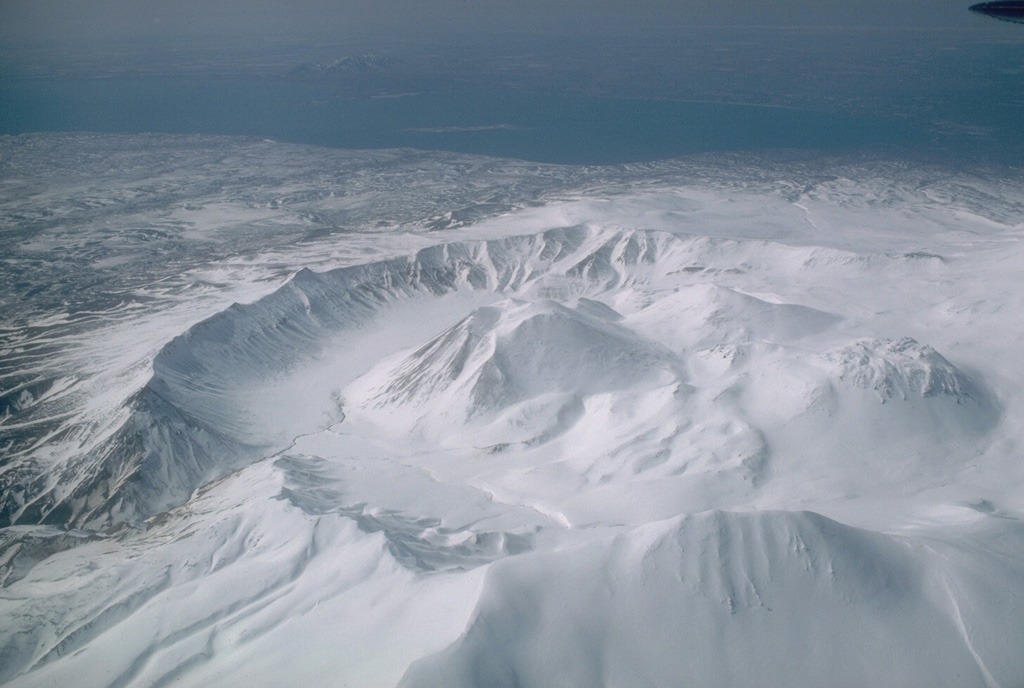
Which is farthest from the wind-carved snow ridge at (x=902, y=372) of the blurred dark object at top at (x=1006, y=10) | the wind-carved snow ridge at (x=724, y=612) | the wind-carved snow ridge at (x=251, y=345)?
the wind-carved snow ridge at (x=251, y=345)

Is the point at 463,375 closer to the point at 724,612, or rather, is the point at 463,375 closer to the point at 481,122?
the point at 724,612

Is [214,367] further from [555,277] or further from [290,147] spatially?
[290,147]

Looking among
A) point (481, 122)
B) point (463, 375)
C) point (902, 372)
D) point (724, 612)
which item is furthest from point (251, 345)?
point (481, 122)

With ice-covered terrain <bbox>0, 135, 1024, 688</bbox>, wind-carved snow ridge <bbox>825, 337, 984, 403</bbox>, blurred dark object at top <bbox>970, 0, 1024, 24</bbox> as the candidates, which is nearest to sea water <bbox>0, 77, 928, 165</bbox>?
ice-covered terrain <bbox>0, 135, 1024, 688</bbox>

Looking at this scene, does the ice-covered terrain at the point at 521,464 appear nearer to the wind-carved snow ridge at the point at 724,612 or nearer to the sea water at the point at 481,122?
the wind-carved snow ridge at the point at 724,612

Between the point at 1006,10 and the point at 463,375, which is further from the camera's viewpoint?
the point at 463,375

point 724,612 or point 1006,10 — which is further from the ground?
point 1006,10

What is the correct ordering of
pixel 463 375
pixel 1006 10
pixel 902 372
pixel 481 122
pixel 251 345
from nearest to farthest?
pixel 1006 10 → pixel 902 372 → pixel 463 375 → pixel 251 345 → pixel 481 122

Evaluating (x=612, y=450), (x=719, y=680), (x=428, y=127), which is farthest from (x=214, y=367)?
(x=428, y=127)

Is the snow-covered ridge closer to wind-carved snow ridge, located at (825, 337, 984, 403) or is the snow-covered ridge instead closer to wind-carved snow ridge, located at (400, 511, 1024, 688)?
wind-carved snow ridge, located at (825, 337, 984, 403)
